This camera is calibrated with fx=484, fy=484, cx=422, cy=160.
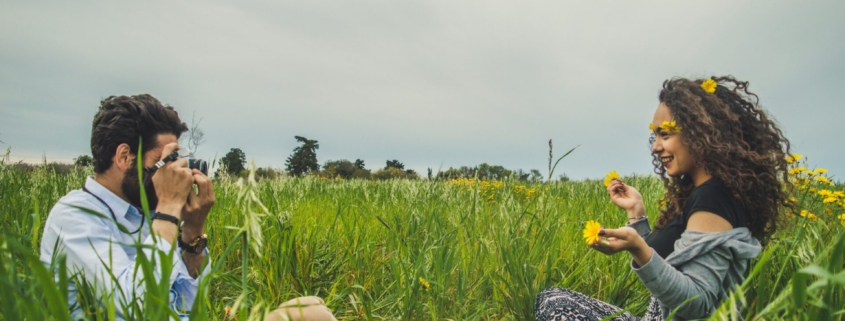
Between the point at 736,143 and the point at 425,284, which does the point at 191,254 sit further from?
the point at 736,143

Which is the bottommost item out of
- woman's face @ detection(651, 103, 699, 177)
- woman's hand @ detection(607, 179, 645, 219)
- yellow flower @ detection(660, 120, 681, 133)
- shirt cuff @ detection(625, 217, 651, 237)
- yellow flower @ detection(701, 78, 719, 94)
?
shirt cuff @ detection(625, 217, 651, 237)

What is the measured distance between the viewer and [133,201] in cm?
213

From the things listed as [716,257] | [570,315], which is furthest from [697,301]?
[570,315]

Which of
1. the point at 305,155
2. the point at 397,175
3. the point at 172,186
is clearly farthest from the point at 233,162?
the point at 305,155

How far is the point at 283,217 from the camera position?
9.10 ft

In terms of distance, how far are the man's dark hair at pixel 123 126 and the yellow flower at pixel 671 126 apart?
2273 mm

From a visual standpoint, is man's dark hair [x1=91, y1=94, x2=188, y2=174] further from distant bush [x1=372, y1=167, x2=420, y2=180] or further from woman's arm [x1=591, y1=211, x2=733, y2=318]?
distant bush [x1=372, y1=167, x2=420, y2=180]

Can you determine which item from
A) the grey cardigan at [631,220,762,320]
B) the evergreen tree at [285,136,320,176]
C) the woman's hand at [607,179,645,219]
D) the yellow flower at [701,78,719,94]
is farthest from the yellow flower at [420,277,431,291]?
the evergreen tree at [285,136,320,176]

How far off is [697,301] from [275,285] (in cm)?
201

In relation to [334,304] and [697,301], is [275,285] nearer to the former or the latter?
[334,304]

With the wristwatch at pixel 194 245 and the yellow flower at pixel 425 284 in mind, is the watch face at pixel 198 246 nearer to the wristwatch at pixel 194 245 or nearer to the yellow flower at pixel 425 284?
the wristwatch at pixel 194 245

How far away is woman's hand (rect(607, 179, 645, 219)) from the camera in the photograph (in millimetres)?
2422

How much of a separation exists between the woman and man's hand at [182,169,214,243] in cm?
155

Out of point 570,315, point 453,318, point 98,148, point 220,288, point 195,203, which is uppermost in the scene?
point 98,148
